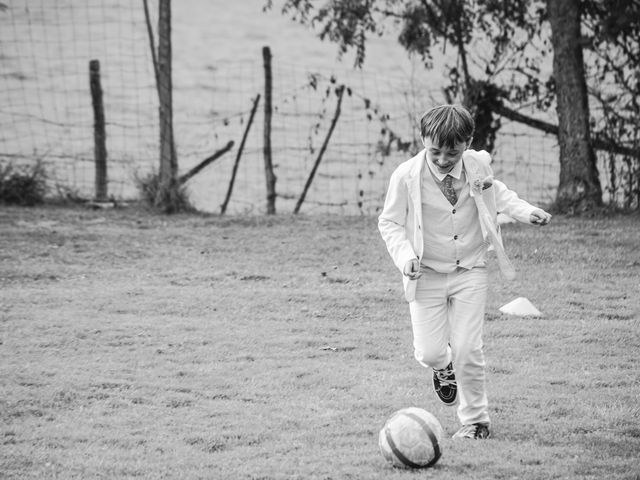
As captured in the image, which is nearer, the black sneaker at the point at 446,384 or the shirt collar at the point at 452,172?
the shirt collar at the point at 452,172

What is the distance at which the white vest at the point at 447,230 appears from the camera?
5504mm

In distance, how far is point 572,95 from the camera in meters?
13.3

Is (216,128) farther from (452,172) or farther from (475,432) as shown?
(475,432)

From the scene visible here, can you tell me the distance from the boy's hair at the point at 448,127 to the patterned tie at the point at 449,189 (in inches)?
12.8

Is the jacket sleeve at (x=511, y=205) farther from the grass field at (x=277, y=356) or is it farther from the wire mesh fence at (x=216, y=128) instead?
the wire mesh fence at (x=216, y=128)

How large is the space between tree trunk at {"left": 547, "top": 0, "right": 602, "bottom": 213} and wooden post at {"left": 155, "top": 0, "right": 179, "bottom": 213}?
515 centimetres

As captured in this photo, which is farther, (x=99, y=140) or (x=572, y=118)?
(x=99, y=140)

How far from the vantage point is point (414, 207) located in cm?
546

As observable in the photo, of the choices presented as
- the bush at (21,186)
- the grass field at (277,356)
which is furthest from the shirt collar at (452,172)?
the bush at (21,186)

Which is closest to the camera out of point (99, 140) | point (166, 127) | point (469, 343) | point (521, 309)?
point (469, 343)

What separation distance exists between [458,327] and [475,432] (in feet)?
1.87

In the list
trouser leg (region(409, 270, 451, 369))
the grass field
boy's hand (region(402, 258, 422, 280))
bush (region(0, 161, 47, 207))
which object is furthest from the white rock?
bush (region(0, 161, 47, 207))

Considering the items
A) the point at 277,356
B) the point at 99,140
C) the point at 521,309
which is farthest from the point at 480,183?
the point at 99,140

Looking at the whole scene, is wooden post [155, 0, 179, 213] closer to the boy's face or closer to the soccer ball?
the boy's face
